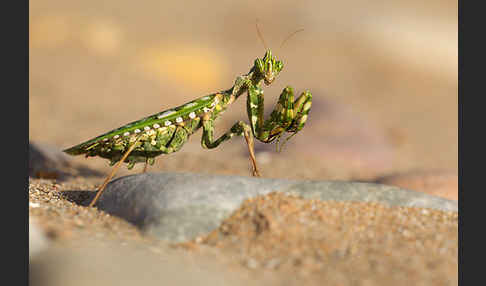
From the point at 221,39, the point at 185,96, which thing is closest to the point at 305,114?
the point at 185,96

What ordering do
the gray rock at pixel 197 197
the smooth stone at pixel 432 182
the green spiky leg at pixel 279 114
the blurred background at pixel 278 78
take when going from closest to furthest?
the gray rock at pixel 197 197 → the green spiky leg at pixel 279 114 → the smooth stone at pixel 432 182 → the blurred background at pixel 278 78

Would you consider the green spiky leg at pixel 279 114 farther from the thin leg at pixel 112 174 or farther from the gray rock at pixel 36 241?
the gray rock at pixel 36 241

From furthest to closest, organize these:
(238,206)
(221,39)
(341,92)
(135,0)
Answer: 1. (135,0)
2. (221,39)
3. (341,92)
4. (238,206)

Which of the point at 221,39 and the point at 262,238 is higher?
the point at 221,39

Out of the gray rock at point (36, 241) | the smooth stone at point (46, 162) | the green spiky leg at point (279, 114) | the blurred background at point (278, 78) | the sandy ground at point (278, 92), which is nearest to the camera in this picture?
the gray rock at point (36, 241)

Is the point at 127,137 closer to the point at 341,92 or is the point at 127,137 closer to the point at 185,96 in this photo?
the point at 185,96

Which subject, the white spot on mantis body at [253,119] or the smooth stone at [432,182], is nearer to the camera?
the white spot on mantis body at [253,119]

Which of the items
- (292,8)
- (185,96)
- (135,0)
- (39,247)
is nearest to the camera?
(39,247)

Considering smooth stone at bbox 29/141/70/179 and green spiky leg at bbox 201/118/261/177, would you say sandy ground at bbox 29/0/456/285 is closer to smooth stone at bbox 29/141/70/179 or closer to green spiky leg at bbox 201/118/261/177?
smooth stone at bbox 29/141/70/179

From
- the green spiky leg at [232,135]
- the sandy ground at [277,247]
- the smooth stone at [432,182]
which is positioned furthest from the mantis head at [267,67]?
the smooth stone at [432,182]
